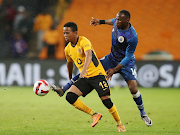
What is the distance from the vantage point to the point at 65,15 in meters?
17.2

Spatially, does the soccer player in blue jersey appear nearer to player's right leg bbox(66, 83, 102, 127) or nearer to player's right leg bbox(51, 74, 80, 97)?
player's right leg bbox(51, 74, 80, 97)

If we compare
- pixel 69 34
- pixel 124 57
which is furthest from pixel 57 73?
pixel 69 34

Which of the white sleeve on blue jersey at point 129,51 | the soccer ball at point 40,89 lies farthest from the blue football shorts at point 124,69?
the soccer ball at point 40,89

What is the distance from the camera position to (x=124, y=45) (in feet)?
19.3

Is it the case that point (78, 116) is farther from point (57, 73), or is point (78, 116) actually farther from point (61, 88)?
point (57, 73)

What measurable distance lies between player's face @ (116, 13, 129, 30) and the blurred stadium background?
7.02 m

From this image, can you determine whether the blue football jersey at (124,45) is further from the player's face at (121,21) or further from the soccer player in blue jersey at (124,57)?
the player's face at (121,21)

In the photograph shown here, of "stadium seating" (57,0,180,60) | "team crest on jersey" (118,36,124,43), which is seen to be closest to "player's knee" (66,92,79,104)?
"team crest on jersey" (118,36,124,43)

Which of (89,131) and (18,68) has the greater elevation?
(18,68)

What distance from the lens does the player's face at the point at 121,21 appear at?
5607 millimetres

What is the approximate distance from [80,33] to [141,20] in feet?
10.6

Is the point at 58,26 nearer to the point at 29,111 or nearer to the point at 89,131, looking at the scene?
the point at 29,111

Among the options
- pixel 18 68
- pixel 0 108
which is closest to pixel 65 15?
pixel 18 68

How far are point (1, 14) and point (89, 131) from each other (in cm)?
1112
